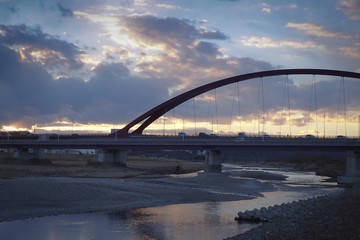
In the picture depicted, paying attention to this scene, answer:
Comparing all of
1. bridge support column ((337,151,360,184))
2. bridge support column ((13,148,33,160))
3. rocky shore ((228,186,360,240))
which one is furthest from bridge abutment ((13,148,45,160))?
rocky shore ((228,186,360,240))

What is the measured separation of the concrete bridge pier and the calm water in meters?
57.1

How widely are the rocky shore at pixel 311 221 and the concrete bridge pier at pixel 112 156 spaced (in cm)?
6286

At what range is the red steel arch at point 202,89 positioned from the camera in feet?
262

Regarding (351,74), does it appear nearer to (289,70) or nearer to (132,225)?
(289,70)

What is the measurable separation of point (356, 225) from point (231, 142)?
56.7 m

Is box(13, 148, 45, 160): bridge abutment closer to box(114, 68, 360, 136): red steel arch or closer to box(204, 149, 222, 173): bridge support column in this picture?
box(114, 68, 360, 136): red steel arch

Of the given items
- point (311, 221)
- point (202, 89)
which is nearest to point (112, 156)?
point (202, 89)

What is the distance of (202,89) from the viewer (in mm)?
86438

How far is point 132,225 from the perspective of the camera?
2617cm

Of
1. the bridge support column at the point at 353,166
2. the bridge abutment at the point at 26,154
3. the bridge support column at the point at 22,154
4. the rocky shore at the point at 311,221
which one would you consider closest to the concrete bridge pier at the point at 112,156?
the bridge abutment at the point at 26,154

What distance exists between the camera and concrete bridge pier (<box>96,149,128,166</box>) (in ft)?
293

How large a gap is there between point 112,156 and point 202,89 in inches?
868

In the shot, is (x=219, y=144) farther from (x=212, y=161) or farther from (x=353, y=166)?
(x=353, y=166)

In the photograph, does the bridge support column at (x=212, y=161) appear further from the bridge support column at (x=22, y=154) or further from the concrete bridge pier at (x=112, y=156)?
the bridge support column at (x=22, y=154)
